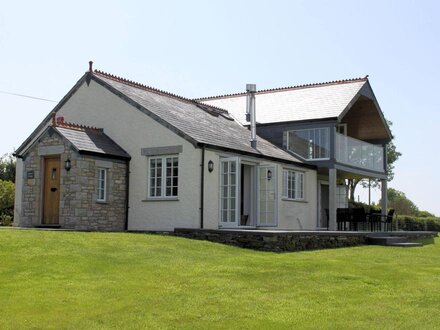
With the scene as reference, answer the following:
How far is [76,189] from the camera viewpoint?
18438mm

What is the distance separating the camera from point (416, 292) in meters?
9.91

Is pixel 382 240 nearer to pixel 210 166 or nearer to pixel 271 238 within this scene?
pixel 271 238

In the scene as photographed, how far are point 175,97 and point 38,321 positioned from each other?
59.3ft

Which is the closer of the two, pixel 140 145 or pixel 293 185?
pixel 140 145

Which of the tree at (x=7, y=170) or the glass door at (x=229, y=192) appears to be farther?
the tree at (x=7, y=170)

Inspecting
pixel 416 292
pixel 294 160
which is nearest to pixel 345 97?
pixel 294 160

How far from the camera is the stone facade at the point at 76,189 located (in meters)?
18.5

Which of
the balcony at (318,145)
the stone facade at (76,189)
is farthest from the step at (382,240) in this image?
the stone facade at (76,189)

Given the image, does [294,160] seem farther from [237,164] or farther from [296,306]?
[296,306]

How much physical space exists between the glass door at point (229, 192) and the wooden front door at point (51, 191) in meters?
5.22

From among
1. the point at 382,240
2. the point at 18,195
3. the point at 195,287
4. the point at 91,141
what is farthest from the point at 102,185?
the point at 195,287

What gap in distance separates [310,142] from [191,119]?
6066 millimetres

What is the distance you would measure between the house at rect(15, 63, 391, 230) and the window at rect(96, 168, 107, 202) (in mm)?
32

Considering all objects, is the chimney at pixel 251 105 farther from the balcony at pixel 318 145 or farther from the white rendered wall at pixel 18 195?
the white rendered wall at pixel 18 195
